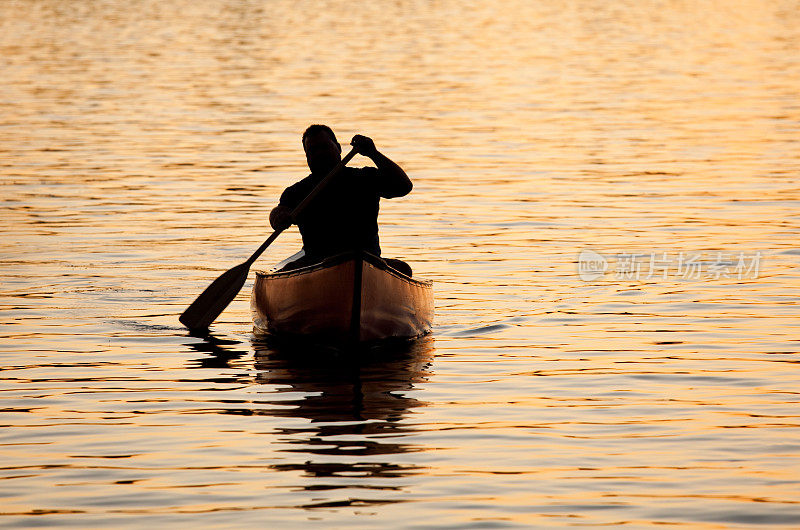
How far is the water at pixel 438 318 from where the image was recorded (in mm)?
7824

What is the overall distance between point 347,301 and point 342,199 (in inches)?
35.5

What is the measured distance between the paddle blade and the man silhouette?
1.15 metres

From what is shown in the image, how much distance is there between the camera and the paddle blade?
12.5m

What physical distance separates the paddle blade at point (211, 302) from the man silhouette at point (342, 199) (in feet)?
3.76

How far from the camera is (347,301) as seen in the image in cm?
1119

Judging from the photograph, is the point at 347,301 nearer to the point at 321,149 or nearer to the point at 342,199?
the point at 342,199

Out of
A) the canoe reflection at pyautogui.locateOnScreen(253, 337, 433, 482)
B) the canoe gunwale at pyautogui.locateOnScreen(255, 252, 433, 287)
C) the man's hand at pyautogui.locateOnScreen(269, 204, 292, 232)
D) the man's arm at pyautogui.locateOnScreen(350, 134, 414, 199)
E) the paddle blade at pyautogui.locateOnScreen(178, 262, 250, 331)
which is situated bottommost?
the canoe reflection at pyautogui.locateOnScreen(253, 337, 433, 482)

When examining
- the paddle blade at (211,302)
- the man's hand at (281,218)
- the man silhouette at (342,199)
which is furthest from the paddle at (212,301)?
the man silhouette at (342,199)

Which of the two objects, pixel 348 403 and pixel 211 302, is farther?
pixel 211 302

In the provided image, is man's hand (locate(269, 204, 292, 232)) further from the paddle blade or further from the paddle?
the paddle blade

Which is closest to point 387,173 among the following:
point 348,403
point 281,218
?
point 281,218

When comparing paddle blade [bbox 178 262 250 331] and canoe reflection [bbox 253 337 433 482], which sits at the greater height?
paddle blade [bbox 178 262 250 331]

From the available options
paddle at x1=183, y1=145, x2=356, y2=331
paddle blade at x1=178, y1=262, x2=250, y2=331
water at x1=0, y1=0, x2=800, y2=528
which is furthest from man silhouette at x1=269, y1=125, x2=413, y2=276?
paddle blade at x1=178, y1=262, x2=250, y2=331

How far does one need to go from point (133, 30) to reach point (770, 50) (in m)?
25.7
